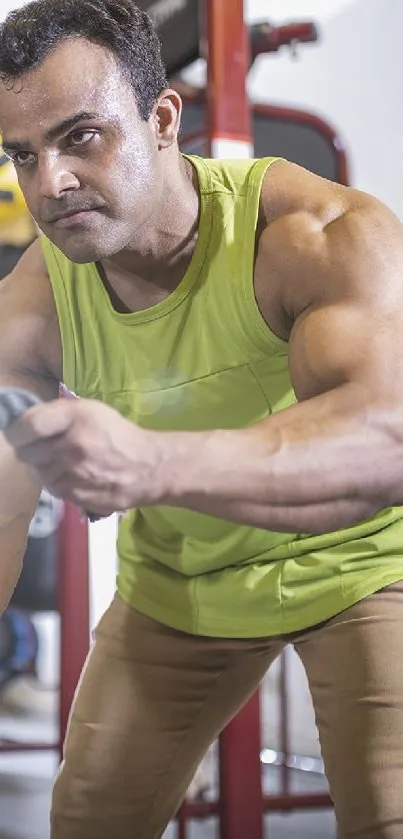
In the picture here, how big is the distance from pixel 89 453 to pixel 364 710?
1.74 feet

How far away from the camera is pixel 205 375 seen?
1067 millimetres

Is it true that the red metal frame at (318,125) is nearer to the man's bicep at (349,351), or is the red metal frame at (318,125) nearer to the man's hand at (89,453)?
the man's bicep at (349,351)

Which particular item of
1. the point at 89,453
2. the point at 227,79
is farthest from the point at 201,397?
the point at 227,79

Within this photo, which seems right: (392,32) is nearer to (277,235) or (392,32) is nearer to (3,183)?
(3,183)

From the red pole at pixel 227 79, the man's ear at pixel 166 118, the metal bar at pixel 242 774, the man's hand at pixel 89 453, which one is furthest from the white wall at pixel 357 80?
the man's hand at pixel 89 453

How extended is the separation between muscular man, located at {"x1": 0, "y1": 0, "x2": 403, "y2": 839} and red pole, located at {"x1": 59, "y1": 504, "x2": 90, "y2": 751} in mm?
705

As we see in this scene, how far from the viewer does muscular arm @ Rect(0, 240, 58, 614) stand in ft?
3.76

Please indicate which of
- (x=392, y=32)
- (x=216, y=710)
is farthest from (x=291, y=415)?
(x=392, y=32)

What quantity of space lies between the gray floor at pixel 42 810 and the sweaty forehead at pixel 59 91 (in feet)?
5.02

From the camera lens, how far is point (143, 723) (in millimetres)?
1179

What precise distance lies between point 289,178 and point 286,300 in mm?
163

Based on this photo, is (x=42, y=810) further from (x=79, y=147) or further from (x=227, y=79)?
(x=79, y=147)

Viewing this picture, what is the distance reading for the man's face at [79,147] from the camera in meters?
0.94

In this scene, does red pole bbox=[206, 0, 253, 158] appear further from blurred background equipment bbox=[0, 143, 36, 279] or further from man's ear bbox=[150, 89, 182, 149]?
blurred background equipment bbox=[0, 143, 36, 279]
